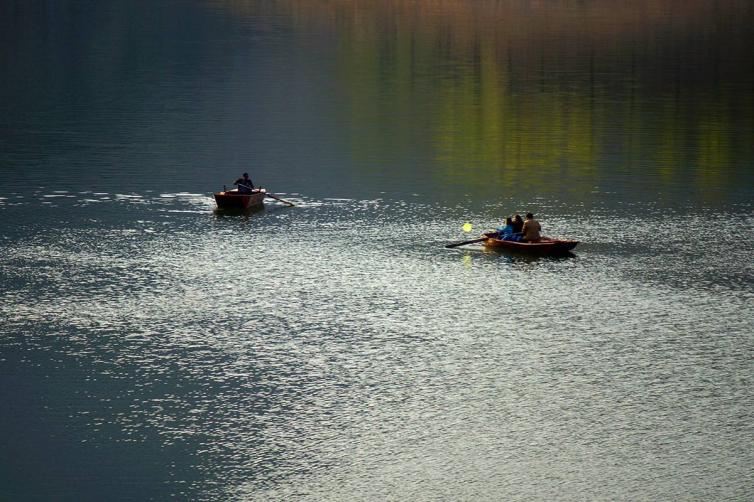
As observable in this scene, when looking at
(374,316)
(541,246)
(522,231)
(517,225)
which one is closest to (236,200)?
Result: (517,225)

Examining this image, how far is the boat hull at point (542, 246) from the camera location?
52.2 metres

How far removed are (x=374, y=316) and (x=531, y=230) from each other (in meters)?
11.7

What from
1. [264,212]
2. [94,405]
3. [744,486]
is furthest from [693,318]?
[264,212]

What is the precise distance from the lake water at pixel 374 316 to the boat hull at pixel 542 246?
1.07 meters

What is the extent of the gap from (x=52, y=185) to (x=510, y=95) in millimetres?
65661

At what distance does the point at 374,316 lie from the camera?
4388 cm

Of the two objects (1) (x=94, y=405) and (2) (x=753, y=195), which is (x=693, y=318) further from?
(2) (x=753, y=195)

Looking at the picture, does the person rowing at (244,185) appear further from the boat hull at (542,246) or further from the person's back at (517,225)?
the person's back at (517,225)

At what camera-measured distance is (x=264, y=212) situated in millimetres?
63844

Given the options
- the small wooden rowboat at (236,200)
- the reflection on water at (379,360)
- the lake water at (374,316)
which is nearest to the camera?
the reflection on water at (379,360)

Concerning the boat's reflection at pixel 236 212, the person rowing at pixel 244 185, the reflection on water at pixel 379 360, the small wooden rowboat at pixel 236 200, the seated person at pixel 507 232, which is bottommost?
the reflection on water at pixel 379 360

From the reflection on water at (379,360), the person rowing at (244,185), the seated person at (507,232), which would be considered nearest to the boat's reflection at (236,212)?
the person rowing at (244,185)

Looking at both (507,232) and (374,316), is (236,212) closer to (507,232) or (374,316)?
(507,232)

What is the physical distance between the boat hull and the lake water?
1.07 metres
